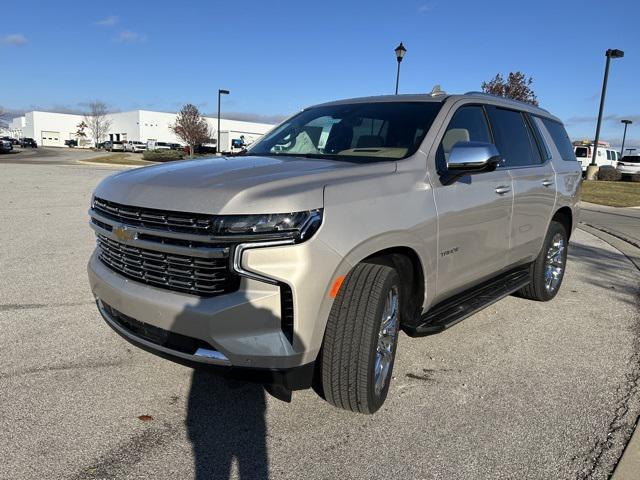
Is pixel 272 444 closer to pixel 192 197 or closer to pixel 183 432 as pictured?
pixel 183 432

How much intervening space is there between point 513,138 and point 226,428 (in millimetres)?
3509

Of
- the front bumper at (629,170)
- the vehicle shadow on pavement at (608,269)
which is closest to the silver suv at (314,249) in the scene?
the vehicle shadow on pavement at (608,269)

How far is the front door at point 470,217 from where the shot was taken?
11.0ft

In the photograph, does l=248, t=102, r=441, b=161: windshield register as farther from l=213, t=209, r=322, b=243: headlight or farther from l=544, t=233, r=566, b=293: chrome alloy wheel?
l=544, t=233, r=566, b=293: chrome alloy wheel

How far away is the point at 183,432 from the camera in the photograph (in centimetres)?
276

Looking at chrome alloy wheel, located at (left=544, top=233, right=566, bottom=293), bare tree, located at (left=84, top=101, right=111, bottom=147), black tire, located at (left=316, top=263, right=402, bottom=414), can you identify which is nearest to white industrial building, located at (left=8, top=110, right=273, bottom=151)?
bare tree, located at (left=84, top=101, right=111, bottom=147)

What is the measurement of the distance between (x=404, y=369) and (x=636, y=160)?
36.0m

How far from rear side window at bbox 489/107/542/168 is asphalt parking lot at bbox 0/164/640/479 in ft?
4.97

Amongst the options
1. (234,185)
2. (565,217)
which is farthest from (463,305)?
(565,217)

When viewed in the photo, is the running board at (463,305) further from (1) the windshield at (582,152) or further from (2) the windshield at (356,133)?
(1) the windshield at (582,152)

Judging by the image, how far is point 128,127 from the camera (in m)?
98.8

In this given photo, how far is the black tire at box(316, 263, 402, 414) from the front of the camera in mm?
2646

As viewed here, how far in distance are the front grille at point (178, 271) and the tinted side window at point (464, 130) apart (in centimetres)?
172

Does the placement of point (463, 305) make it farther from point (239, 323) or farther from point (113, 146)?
point (113, 146)
